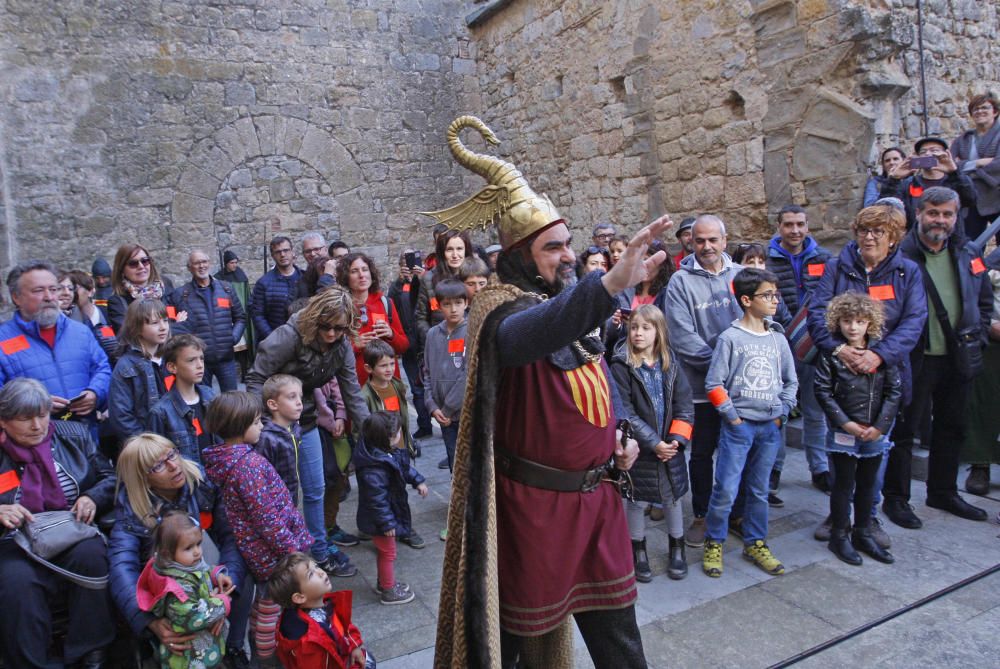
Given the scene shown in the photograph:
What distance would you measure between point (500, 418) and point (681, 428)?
1857mm

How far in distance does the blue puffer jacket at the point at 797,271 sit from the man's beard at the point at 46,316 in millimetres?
4614

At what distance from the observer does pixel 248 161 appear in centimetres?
952

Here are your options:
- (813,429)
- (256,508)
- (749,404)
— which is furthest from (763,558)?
(256,508)

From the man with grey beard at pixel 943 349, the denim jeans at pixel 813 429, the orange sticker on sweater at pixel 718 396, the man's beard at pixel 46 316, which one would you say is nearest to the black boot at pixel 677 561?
the orange sticker on sweater at pixel 718 396

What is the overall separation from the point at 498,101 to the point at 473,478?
31.3 feet

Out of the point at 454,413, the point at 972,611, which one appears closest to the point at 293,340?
the point at 454,413

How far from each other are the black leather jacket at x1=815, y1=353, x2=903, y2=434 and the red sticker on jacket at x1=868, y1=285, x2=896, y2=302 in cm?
43

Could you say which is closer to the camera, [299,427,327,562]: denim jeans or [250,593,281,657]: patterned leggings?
[250,593,281,657]: patterned leggings

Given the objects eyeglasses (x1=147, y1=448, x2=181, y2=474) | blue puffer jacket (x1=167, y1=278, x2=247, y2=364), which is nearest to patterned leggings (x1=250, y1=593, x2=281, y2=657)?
eyeglasses (x1=147, y1=448, x2=181, y2=474)

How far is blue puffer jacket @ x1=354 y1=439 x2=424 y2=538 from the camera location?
3648 millimetres

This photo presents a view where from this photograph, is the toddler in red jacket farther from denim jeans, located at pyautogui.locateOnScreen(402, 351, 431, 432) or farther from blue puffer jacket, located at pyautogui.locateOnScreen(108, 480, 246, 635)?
denim jeans, located at pyautogui.locateOnScreen(402, 351, 431, 432)

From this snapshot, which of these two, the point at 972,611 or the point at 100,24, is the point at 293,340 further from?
the point at 100,24

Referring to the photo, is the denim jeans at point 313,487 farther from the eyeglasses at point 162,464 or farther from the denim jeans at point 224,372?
the denim jeans at point 224,372

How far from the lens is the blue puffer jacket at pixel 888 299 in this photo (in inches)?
156
